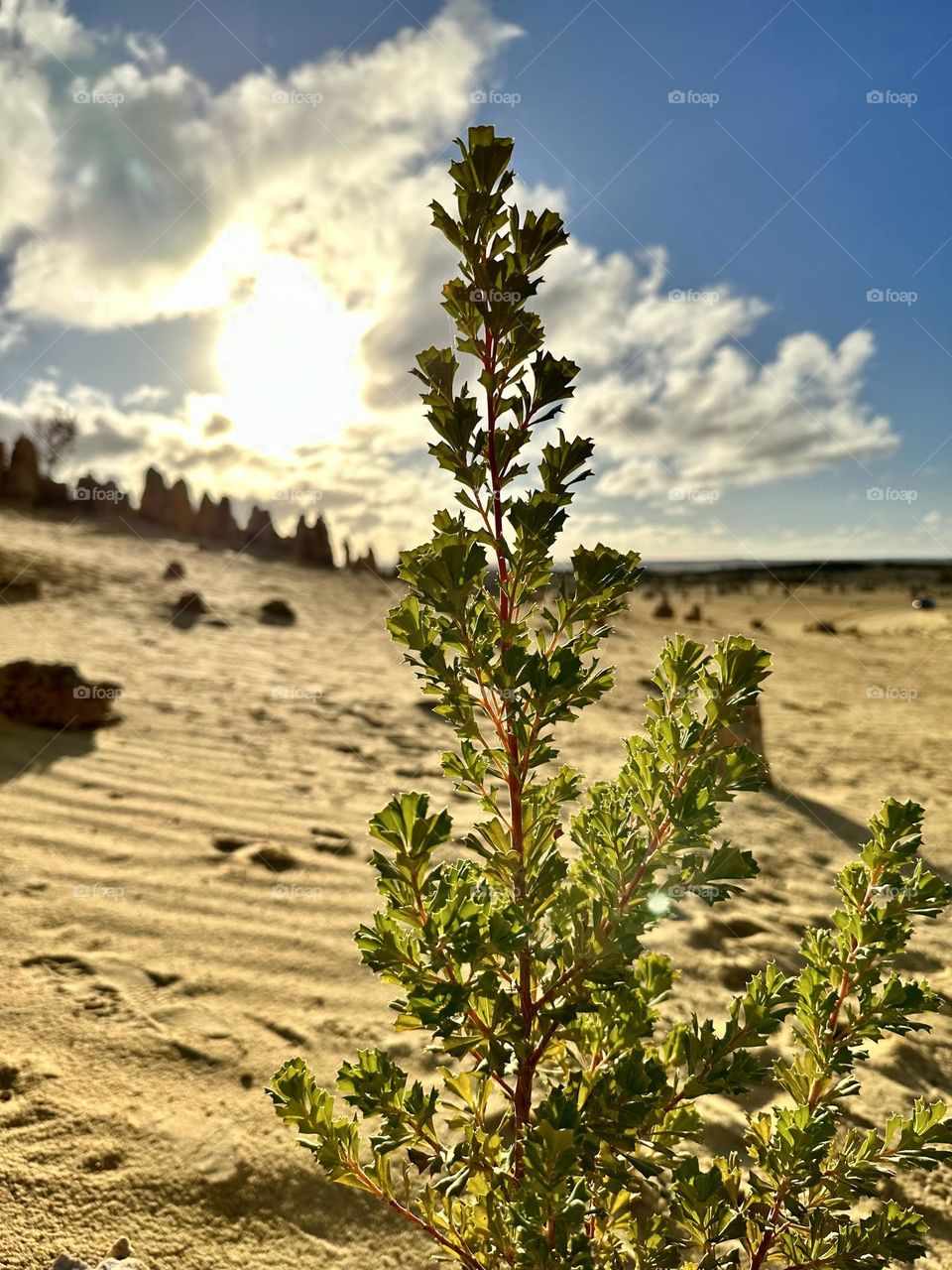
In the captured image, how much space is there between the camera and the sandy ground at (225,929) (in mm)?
2133

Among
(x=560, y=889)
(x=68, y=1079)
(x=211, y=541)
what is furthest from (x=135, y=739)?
(x=211, y=541)

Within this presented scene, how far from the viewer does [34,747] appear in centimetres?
554

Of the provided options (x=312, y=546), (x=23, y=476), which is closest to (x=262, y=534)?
(x=312, y=546)

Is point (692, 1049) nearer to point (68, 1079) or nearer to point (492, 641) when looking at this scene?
point (492, 641)

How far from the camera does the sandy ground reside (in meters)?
2.13

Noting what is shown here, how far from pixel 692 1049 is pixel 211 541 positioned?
86.4 feet
